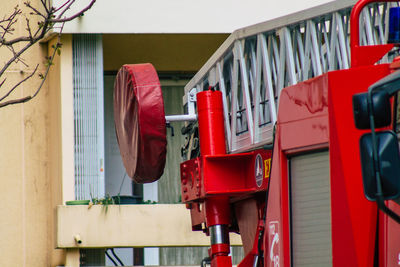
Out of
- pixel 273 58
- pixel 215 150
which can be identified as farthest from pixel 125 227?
pixel 273 58

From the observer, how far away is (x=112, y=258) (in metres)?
20.0

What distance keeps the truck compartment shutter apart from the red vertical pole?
97.8 inches

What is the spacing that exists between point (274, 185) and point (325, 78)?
1.04 m

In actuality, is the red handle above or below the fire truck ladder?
below

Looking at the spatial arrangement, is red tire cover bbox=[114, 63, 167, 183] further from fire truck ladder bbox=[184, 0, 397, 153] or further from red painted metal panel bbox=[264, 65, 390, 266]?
red painted metal panel bbox=[264, 65, 390, 266]

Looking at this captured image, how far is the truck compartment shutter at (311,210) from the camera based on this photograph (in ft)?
18.2

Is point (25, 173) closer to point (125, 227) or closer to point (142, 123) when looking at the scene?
point (125, 227)

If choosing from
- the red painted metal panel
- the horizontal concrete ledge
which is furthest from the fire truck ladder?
the horizontal concrete ledge

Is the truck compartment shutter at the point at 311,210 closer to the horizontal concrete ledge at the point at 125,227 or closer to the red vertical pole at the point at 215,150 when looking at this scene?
the red vertical pole at the point at 215,150

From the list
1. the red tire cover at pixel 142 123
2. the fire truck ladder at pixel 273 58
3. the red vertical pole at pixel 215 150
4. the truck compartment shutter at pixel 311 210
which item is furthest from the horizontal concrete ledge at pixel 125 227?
the truck compartment shutter at pixel 311 210

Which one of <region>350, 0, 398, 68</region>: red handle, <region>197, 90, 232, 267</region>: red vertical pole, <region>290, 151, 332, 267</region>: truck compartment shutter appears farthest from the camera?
<region>197, 90, 232, 267</region>: red vertical pole

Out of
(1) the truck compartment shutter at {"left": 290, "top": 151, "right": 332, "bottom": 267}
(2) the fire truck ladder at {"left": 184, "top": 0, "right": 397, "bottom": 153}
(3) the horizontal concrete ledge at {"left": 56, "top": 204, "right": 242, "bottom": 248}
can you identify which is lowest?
(1) the truck compartment shutter at {"left": 290, "top": 151, "right": 332, "bottom": 267}

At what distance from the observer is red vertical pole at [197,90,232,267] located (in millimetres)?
8461

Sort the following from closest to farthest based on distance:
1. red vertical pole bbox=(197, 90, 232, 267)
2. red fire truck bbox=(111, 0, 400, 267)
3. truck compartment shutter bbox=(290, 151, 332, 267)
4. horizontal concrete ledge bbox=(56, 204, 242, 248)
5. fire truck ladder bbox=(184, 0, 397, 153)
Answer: red fire truck bbox=(111, 0, 400, 267) → truck compartment shutter bbox=(290, 151, 332, 267) → fire truck ladder bbox=(184, 0, 397, 153) → red vertical pole bbox=(197, 90, 232, 267) → horizontal concrete ledge bbox=(56, 204, 242, 248)
